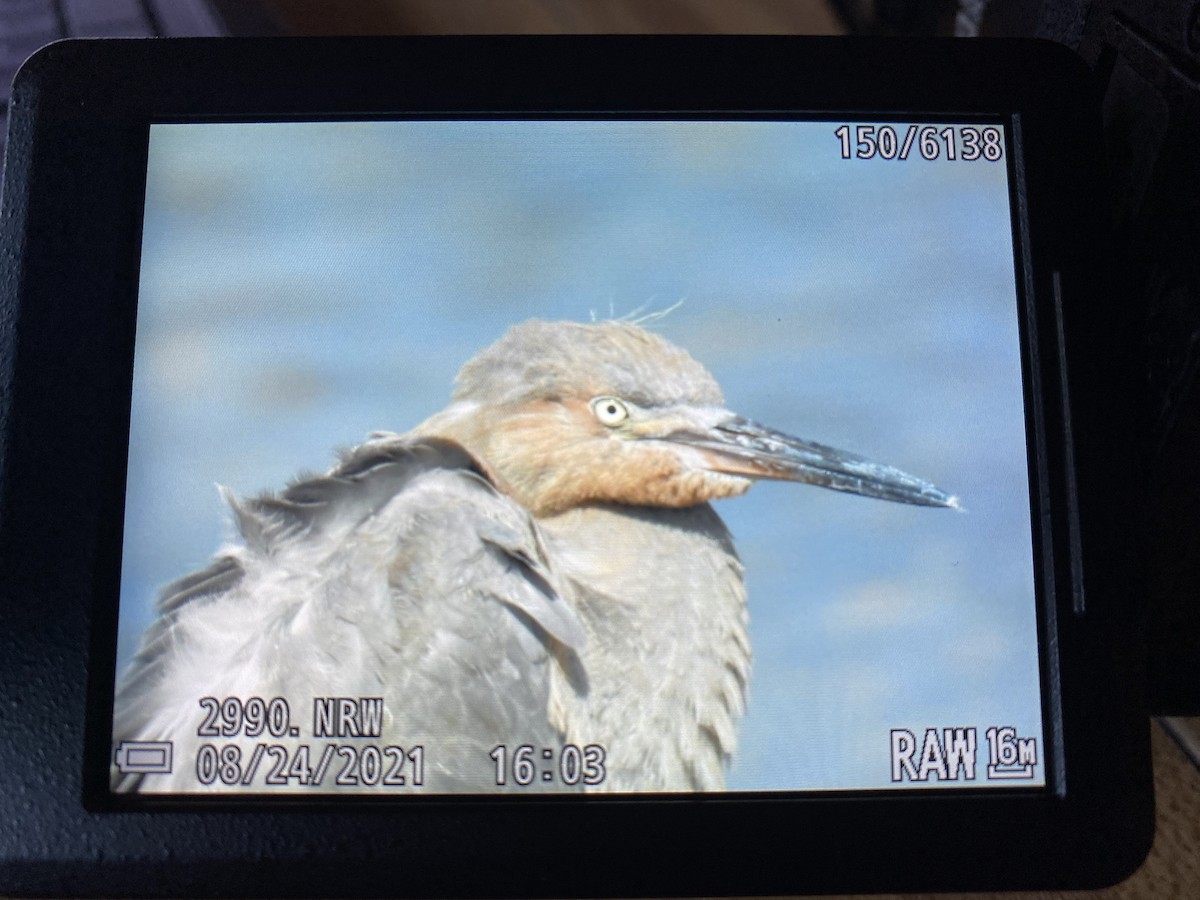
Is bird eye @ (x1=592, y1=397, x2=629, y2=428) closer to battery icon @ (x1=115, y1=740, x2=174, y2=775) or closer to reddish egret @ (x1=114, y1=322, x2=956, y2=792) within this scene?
reddish egret @ (x1=114, y1=322, x2=956, y2=792)

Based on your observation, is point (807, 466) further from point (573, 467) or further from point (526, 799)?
point (526, 799)

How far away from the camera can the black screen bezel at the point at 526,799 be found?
55cm

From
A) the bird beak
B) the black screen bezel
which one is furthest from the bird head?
the black screen bezel

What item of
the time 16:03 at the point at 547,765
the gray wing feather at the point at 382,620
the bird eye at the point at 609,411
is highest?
the bird eye at the point at 609,411

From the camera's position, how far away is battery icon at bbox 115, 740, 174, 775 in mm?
561

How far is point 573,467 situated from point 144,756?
28cm

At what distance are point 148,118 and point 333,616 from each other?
32 centimetres

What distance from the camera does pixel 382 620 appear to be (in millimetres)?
572

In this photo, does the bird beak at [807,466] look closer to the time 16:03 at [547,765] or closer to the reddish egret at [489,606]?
the reddish egret at [489,606]

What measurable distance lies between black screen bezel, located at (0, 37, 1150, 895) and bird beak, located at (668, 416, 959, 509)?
7 centimetres

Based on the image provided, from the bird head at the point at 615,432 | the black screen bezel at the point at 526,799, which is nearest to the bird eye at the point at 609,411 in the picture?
the bird head at the point at 615,432

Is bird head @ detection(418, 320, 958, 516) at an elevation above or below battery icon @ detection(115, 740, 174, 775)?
above

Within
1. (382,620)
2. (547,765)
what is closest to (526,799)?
(547,765)

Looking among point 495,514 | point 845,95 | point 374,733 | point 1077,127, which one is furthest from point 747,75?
point 374,733
